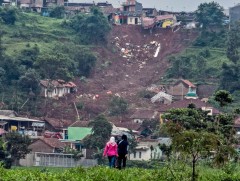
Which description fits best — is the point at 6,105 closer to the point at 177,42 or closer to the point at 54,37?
the point at 54,37

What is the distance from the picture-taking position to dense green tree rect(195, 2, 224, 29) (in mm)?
81625

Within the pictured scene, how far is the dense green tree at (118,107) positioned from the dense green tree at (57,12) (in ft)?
79.2

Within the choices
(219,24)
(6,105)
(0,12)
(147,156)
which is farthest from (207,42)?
(147,156)

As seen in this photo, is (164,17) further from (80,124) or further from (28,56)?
(80,124)

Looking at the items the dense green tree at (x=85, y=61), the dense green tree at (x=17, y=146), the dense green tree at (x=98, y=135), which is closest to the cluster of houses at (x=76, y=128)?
the dense green tree at (x=98, y=135)

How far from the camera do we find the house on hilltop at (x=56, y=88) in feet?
215

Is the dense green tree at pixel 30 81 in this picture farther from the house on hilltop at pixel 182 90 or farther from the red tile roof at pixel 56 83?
the house on hilltop at pixel 182 90

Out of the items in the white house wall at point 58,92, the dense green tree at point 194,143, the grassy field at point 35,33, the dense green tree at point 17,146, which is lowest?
the white house wall at point 58,92

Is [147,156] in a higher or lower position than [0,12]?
lower

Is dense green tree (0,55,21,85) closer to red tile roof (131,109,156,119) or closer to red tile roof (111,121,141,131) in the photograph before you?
red tile roof (111,121,141,131)

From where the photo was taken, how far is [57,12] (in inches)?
3472

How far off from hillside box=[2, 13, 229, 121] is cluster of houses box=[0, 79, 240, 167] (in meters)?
1.41

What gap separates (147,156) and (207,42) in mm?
29049

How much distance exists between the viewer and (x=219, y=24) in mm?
82312
